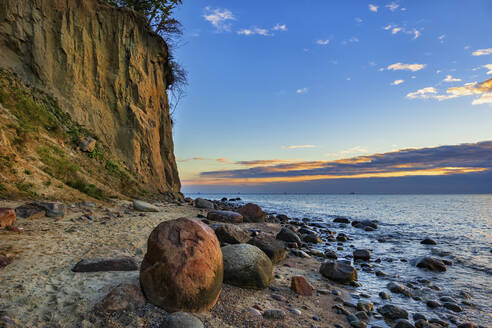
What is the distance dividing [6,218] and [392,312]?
8.16 metres

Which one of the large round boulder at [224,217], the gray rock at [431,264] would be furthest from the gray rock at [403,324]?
the large round boulder at [224,217]

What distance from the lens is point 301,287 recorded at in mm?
5559

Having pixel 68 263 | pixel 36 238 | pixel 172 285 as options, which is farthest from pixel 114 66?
pixel 172 285

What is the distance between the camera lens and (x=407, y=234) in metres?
14.9

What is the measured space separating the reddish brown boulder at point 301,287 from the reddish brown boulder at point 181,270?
86.5 inches

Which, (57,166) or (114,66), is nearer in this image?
(57,166)

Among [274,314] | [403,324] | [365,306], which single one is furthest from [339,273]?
[274,314]

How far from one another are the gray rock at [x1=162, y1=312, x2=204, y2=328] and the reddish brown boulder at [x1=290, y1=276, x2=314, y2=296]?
273 centimetres

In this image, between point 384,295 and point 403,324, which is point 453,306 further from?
point 403,324

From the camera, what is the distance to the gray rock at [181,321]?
3.23 m

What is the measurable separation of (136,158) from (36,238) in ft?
36.9

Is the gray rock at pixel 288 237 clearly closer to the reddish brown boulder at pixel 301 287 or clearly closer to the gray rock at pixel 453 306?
the reddish brown boulder at pixel 301 287

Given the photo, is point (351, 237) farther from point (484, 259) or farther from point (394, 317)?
point (394, 317)

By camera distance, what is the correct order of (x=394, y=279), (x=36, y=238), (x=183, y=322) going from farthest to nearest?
(x=394, y=279)
(x=36, y=238)
(x=183, y=322)
